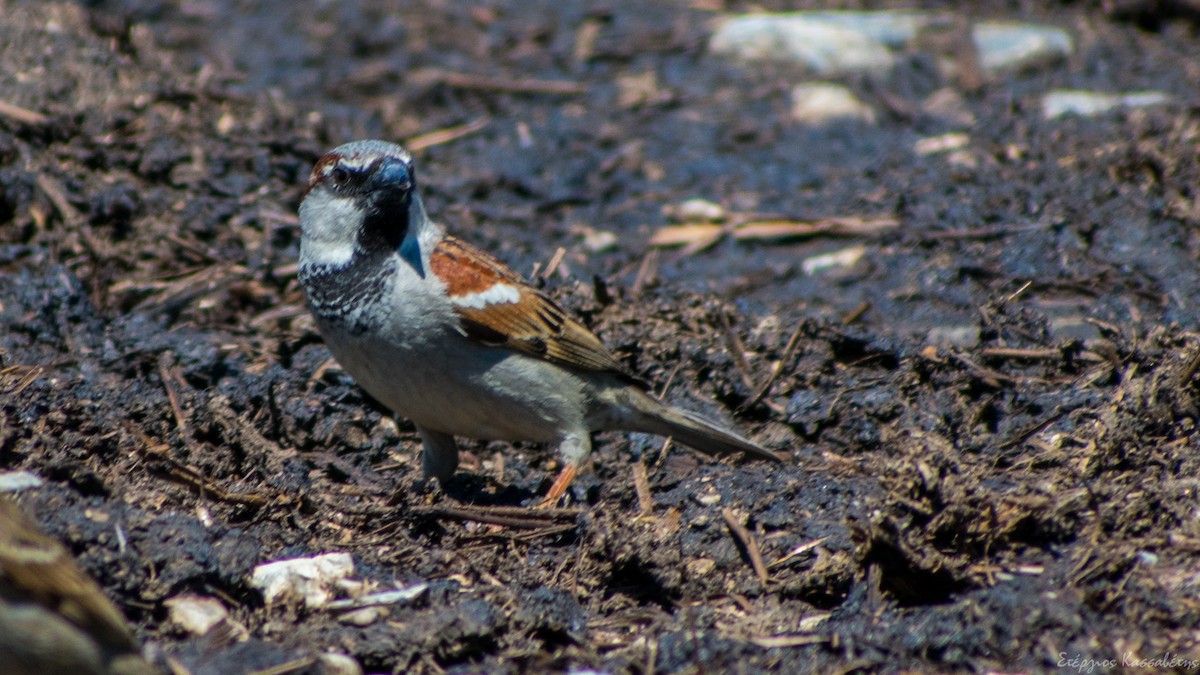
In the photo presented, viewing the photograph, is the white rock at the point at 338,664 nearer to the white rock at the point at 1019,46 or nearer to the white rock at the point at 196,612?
the white rock at the point at 196,612

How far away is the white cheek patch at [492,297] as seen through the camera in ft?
15.6

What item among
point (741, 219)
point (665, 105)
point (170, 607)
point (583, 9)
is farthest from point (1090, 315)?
point (583, 9)

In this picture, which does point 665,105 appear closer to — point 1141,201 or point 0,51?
point 1141,201

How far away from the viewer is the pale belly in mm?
4648

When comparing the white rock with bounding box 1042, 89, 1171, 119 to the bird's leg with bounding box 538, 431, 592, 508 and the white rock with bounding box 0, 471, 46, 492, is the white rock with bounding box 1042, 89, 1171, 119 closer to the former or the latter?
the bird's leg with bounding box 538, 431, 592, 508

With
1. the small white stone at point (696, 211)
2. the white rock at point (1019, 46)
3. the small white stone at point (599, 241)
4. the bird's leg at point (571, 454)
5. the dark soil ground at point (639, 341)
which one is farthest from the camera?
the white rock at point (1019, 46)

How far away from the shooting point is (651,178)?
760 centimetres

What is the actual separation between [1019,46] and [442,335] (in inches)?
224

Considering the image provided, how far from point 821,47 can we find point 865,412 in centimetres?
422

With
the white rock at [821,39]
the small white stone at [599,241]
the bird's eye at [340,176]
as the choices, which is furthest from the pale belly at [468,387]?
the white rock at [821,39]

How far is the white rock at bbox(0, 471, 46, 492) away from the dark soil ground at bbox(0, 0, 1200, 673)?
0.06 m

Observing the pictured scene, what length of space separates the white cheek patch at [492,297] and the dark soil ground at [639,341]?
28.8 inches

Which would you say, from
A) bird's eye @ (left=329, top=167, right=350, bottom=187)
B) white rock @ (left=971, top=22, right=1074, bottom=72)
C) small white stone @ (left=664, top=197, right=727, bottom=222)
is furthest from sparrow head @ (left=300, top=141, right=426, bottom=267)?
white rock @ (left=971, top=22, right=1074, bottom=72)

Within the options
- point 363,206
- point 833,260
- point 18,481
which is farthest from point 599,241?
point 18,481
